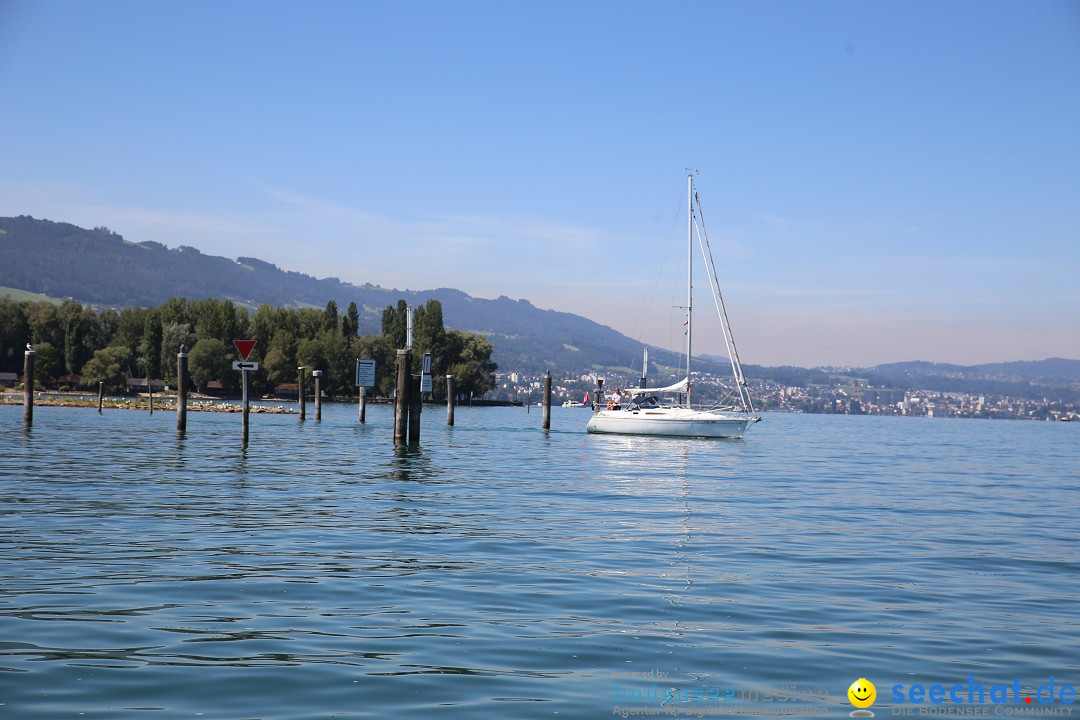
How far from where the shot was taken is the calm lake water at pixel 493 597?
8.47 meters

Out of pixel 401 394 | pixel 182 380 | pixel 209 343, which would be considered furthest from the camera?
pixel 209 343

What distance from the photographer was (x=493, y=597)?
12.3 meters

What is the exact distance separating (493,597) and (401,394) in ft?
102

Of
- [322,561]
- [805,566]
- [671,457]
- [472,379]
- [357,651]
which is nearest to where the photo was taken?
[357,651]

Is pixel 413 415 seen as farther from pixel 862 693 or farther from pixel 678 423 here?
pixel 862 693

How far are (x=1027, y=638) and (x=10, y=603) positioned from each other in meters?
11.3

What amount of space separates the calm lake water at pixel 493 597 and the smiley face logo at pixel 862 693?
4.1 inches

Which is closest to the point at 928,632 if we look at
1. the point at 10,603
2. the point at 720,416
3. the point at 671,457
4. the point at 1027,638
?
the point at 1027,638

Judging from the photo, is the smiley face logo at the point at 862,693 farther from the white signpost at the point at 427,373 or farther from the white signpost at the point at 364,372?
the white signpost at the point at 427,373

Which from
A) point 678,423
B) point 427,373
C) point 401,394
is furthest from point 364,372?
point 401,394

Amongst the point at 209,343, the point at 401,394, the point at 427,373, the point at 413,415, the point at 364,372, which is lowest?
the point at 413,415

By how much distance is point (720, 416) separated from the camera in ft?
209

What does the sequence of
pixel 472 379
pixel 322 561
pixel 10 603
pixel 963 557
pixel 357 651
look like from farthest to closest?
1. pixel 472 379
2. pixel 963 557
3. pixel 322 561
4. pixel 10 603
5. pixel 357 651

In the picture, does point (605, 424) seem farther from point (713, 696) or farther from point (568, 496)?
point (713, 696)
